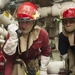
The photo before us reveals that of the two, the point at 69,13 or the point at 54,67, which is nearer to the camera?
the point at 69,13

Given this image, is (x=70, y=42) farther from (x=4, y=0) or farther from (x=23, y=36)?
(x=4, y=0)

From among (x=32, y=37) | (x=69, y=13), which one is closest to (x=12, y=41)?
(x=32, y=37)

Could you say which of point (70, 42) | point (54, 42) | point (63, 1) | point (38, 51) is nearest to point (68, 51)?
point (70, 42)

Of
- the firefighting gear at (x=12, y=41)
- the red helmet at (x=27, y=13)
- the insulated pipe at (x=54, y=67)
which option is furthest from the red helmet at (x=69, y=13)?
the insulated pipe at (x=54, y=67)

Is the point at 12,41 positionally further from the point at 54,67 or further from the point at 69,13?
the point at 54,67

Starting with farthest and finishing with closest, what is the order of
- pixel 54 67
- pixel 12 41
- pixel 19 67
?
pixel 54 67 → pixel 19 67 → pixel 12 41

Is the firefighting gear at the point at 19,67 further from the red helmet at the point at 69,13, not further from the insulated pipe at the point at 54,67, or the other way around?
the insulated pipe at the point at 54,67

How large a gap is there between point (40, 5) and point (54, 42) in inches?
31.5

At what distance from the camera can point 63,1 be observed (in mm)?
3270

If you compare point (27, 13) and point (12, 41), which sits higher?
point (27, 13)

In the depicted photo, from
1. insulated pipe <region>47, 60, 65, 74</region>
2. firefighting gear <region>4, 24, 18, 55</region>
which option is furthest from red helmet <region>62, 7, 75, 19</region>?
insulated pipe <region>47, 60, 65, 74</region>

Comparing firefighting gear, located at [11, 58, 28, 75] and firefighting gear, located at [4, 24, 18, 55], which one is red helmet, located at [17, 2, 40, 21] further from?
firefighting gear, located at [11, 58, 28, 75]

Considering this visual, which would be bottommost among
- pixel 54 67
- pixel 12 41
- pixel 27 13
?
pixel 54 67

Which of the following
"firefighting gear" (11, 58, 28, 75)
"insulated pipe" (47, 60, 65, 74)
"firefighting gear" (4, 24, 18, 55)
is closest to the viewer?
"firefighting gear" (4, 24, 18, 55)
